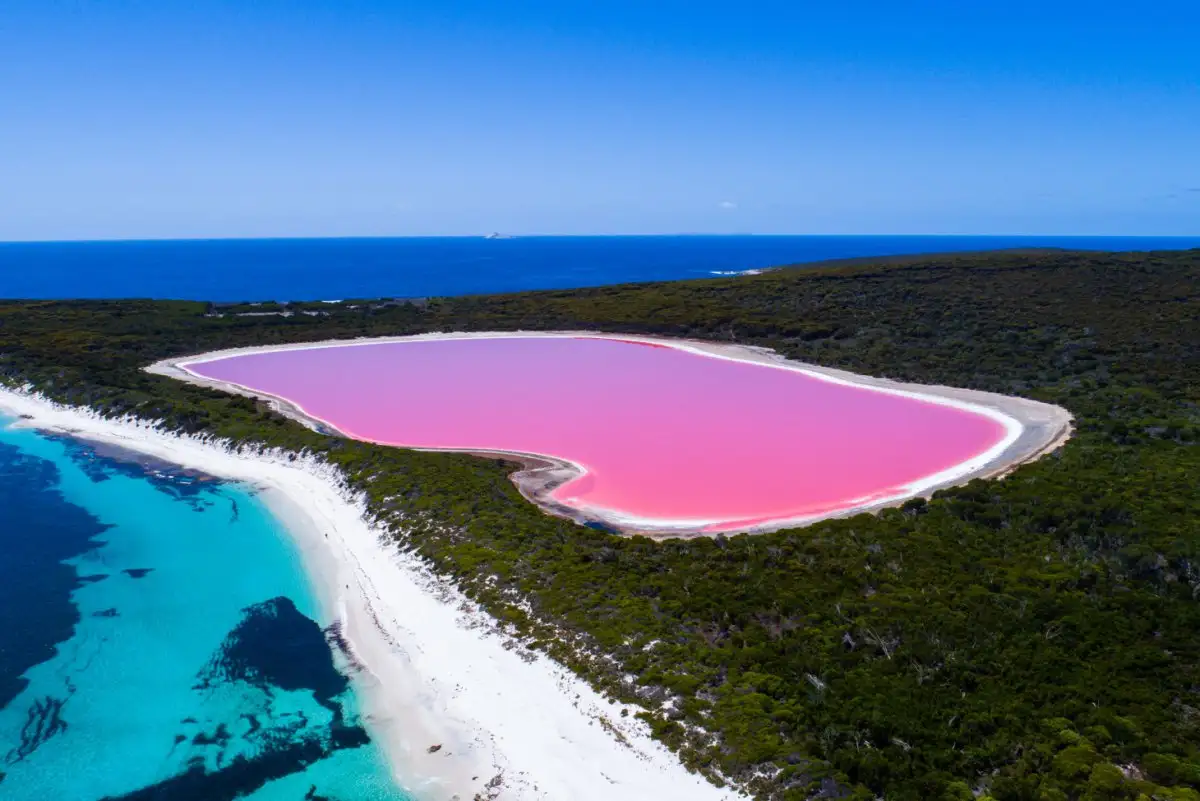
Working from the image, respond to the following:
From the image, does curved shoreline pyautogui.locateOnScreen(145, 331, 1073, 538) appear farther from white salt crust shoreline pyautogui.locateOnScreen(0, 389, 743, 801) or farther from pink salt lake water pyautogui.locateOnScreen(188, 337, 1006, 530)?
white salt crust shoreline pyautogui.locateOnScreen(0, 389, 743, 801)

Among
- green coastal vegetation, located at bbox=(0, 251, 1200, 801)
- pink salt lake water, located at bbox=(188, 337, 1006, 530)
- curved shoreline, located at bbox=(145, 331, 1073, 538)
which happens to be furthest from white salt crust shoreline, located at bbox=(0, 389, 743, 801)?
pink salt lake water, located at bbox=(188, 337, 1006, 530)

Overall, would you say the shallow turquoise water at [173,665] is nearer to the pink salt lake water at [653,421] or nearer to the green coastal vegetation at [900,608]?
the green coastal vegetation at [900,608]

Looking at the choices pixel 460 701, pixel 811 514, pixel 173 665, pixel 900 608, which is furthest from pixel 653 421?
pixel 173 665

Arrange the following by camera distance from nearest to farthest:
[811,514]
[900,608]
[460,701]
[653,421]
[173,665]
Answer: [460,701]
[900,608]
[173,665]
[811,514]
[653,421]

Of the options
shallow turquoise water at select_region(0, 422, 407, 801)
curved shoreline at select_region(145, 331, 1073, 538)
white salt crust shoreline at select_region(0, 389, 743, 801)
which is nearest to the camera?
white salt crust shoreline at select_region(0, 389, 743, 801)

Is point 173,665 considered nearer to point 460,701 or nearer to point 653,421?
point 460,701

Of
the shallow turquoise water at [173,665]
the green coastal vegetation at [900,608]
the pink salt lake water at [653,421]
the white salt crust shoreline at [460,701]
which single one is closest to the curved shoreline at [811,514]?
the pink salt lake water at [653,421]

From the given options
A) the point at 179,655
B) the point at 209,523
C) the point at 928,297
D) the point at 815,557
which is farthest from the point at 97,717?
the point at 928,297
